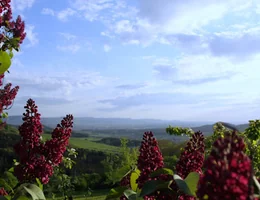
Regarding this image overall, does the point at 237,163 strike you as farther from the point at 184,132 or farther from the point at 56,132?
the point at 184,132

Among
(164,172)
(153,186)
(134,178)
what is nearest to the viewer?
(153,186)

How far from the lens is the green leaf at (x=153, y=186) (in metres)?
1.77

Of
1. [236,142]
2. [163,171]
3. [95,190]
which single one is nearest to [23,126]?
[163,171]

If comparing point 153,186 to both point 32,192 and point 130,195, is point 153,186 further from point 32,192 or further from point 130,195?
point 32,192

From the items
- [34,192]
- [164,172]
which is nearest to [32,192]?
[34,192]

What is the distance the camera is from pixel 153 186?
1815mm

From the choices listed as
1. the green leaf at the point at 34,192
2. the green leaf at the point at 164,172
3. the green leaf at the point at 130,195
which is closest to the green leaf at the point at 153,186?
the green leaf at the point at 164,172

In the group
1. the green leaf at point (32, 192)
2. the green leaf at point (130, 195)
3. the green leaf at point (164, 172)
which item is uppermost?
the green leaf at point (164, 172)

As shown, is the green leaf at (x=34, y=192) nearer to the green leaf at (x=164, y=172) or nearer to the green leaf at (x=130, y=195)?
the green leaf at (x=130, y=195)

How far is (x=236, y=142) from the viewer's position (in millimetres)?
1240

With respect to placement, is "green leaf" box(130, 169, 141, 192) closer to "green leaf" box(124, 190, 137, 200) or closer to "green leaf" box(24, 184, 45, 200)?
"green leaf" box(124, 190, 137, 200)

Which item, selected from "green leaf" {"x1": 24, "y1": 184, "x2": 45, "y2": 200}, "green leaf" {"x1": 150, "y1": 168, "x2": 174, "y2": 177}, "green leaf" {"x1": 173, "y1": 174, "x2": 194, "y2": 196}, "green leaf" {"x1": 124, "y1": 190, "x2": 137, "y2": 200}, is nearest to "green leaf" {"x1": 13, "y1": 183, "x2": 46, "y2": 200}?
"green leaf" {"x1": 24, "y1": 184, "x2": 45, "y2": 200}

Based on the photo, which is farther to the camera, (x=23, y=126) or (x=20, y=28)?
(x=20, y=28)

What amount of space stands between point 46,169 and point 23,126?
0.43 metres
